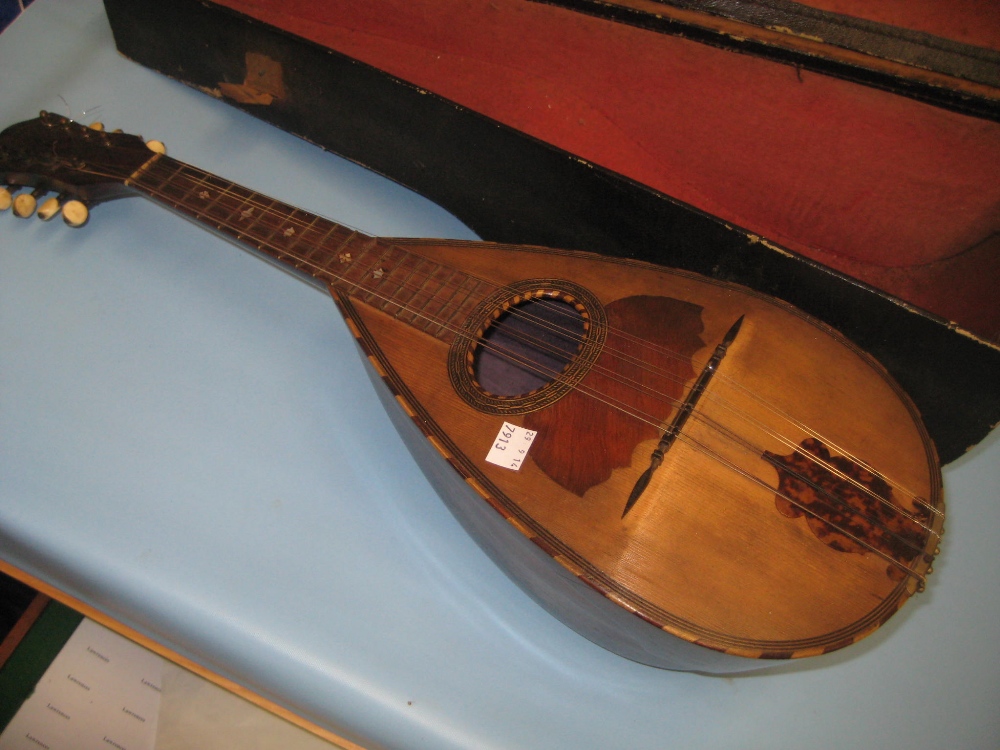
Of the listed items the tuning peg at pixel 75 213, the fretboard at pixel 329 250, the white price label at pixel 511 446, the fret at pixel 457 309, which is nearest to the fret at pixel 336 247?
the fretboard at pixel 329 250

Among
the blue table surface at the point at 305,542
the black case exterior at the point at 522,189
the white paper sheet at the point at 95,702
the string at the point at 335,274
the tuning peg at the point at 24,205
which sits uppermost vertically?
the black case exterior at the point at 522,189

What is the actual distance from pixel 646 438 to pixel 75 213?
136cm

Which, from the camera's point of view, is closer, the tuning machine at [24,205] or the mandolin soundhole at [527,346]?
the mandolin soundhole at [527,346]

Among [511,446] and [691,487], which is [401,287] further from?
[691,487]

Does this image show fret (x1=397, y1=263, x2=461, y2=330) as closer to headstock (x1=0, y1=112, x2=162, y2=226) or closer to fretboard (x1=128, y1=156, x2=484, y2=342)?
fretboard (x1=128, y1=156, x2=484, y2=342)

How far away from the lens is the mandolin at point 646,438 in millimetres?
1001

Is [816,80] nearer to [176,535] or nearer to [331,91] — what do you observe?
[331,91]

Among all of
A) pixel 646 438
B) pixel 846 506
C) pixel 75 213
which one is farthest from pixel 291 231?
pixel 846 506

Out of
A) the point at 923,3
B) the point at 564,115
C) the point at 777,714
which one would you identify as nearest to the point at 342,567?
the point at 777,714

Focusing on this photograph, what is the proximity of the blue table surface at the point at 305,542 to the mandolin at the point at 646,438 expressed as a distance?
0.43ft

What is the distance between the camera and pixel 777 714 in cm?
122

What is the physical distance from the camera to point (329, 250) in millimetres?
1371

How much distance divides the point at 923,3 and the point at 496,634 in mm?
1303

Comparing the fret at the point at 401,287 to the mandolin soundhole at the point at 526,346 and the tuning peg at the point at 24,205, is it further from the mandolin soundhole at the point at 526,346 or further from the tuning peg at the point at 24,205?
the tuning peg at the point at 24,205
